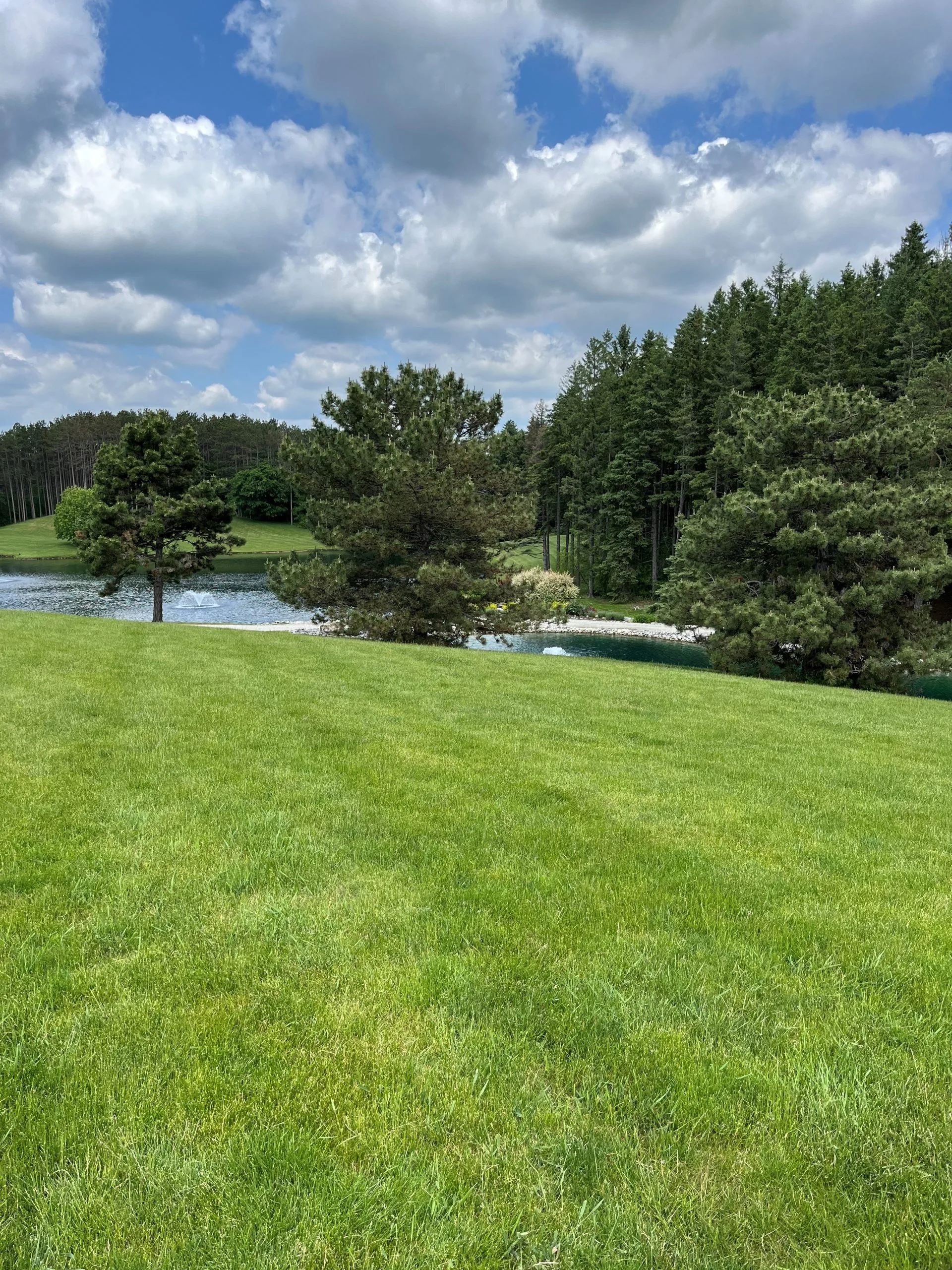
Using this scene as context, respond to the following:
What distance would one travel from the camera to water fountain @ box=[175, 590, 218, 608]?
164ft

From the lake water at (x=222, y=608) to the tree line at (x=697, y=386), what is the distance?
517 inches

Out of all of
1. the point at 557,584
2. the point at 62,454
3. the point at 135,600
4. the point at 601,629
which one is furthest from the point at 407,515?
the point at 62,454

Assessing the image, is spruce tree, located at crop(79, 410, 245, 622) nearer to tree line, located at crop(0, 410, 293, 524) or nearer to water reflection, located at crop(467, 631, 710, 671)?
water reflection, located at crop(467, 631, 710, 671)

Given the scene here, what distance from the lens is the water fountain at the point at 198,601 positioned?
49.9m

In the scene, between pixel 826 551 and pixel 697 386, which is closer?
pixel 826 551

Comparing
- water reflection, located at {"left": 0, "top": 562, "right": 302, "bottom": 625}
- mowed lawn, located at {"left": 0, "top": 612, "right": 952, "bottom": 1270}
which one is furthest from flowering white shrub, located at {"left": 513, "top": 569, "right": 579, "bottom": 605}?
mowed lawn, located at {"left": 0, "top": 612, "right": 952, "bottom": 1270}

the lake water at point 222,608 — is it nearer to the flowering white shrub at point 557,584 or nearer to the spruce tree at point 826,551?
the spruce tree at point 826,551

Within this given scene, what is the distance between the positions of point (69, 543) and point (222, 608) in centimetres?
4208

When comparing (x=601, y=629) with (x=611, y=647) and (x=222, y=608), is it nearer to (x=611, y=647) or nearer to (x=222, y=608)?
(x=611, y=647)

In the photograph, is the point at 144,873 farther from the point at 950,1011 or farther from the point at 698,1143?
the point at 950,1011

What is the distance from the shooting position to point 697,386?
53.5m

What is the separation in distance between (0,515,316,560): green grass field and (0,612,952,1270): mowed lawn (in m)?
82.0

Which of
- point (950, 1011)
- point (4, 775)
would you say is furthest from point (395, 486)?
point (950, 1011)

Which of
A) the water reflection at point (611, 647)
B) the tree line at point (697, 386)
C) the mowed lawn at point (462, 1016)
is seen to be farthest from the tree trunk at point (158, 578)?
the tree line at point (697, 386)
